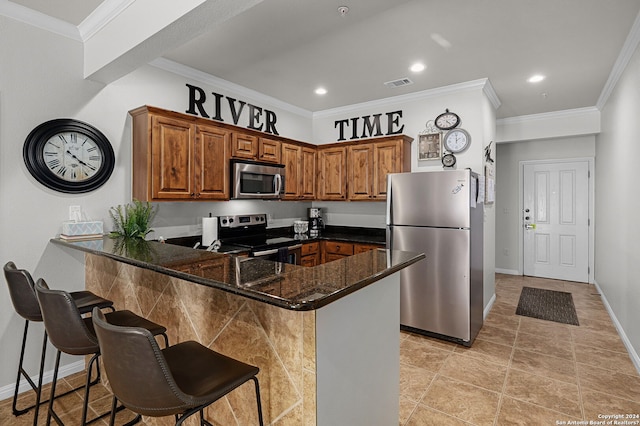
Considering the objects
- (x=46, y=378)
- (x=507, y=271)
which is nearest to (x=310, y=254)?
(x=46, y=378)

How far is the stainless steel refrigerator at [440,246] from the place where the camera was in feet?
10.6

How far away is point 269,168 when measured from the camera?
13.0 feet

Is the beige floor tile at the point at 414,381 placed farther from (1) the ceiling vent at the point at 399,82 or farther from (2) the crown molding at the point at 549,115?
(2) the crown molding at the point at 549,115

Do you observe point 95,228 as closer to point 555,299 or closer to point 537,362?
point 537,362

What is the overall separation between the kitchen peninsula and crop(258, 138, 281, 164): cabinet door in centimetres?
212

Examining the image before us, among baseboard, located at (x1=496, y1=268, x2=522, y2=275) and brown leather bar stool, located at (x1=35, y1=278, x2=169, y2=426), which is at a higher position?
brown leather bar stool, located at (x1=35, y1=278, x2=169, y2=426)

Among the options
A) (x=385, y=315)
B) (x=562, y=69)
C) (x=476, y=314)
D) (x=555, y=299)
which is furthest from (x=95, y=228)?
(x=555, y=299)

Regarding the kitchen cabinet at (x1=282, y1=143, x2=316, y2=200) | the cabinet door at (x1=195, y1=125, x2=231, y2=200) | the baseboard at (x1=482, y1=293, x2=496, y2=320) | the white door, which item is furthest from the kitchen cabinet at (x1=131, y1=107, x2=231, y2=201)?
the white door

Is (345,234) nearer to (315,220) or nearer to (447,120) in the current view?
(315,220)

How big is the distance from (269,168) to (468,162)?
2321 millimetres

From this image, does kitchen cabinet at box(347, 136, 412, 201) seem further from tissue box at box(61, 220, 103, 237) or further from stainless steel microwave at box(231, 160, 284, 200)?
tissue box at box(61, 220, 103, 237)

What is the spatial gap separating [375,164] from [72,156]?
315 cm

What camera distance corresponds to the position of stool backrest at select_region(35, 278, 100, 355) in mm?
1521

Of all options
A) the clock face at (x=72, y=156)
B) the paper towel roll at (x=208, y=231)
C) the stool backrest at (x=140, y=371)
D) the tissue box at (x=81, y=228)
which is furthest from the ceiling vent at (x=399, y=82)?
the stool backrest at (x=140, y=371)
